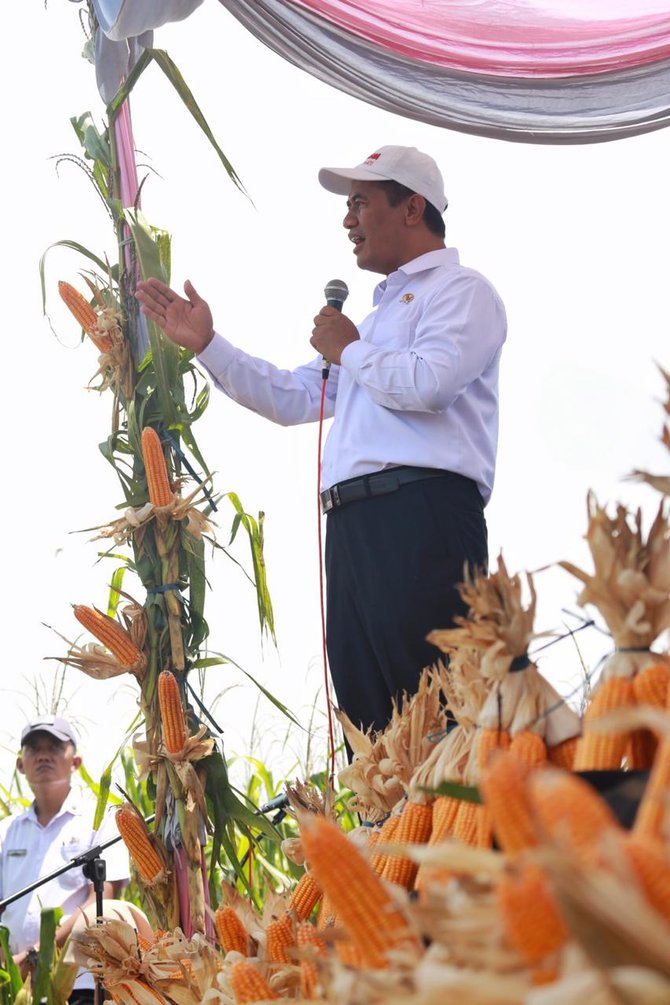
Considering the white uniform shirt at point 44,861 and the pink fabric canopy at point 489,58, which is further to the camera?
the white uniform shirt at point 44,861

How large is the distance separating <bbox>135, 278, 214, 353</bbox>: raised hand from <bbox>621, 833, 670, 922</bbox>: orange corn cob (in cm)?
223

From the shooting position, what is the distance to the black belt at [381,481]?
2.53 metres

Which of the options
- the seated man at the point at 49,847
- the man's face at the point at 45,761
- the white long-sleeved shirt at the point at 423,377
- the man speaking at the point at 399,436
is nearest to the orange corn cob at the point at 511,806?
the man speaking at the point at 399,436

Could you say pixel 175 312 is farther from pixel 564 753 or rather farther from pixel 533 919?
pixel 533 919

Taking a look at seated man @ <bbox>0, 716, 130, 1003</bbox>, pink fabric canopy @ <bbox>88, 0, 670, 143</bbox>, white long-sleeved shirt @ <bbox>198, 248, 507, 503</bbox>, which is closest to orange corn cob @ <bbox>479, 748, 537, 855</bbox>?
white long-sleeved shirt @ <bbox>198, 248, 507, 503</bbox>

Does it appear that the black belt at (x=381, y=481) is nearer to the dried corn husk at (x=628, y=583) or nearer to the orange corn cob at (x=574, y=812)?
the dried corn husk at (x=628, y=583)

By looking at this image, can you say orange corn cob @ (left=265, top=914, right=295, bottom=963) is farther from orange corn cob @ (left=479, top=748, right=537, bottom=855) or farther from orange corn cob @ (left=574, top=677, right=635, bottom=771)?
orange corn cob @ (left=479, top=748, right=537, bottom=855)

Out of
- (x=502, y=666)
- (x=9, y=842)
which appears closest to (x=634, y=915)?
(x=502, y=666)

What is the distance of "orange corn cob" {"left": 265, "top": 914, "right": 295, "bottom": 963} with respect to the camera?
154 centimetres

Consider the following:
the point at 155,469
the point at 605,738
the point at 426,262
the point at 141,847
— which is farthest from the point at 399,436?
the point at 605,738

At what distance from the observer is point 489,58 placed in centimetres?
314

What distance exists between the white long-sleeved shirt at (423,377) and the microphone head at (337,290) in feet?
0.42

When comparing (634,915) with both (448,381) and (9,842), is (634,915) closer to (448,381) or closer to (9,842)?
(448,381)

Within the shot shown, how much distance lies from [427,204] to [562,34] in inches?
27.1
